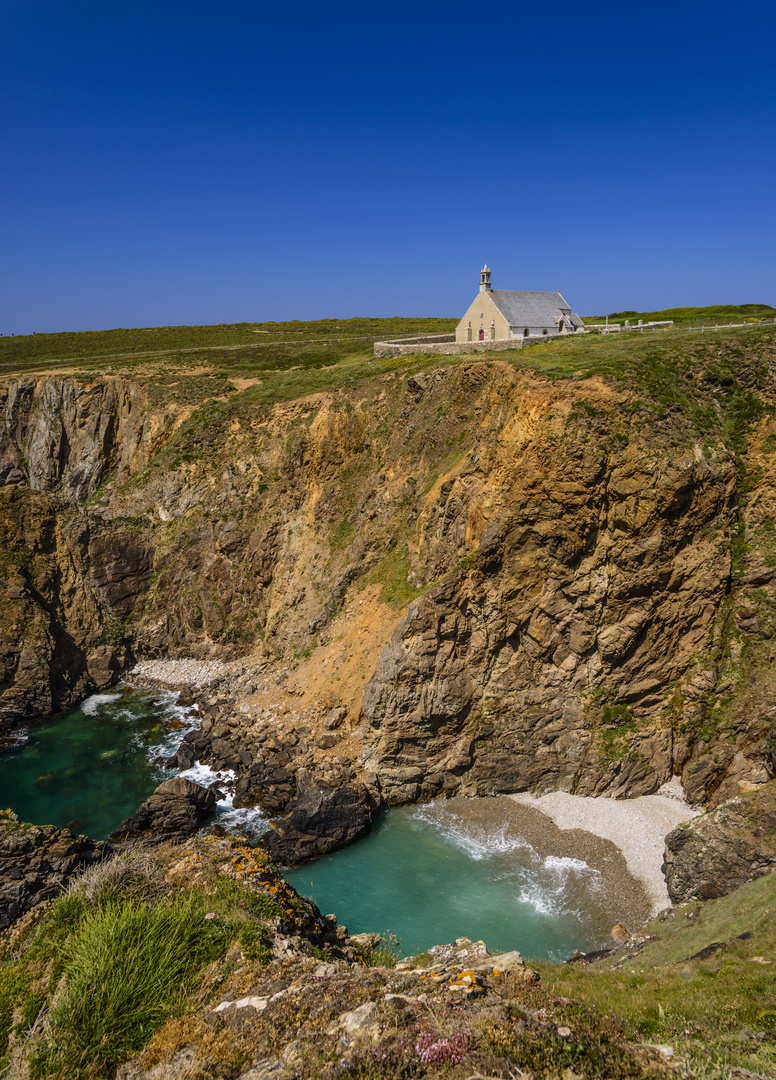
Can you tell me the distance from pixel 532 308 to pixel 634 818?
38707 millimetres

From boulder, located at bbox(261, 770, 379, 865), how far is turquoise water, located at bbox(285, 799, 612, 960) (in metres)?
0.56

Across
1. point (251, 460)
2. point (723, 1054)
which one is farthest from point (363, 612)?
point (723, 1054)

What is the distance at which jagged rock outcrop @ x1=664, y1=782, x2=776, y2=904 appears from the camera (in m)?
18.9

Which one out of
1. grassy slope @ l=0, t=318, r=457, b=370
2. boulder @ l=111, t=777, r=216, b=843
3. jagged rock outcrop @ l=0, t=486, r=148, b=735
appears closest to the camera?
boulder @ l=111, t=777, r=216, b=843

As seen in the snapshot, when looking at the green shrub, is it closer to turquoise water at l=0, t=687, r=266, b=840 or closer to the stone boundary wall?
turquoise water at l=0, t=687, r=266, b=840

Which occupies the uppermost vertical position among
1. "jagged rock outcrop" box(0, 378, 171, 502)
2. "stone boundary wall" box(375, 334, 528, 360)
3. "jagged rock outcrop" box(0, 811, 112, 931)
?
"stone boundary wall" box(375, 334, 528, 360)

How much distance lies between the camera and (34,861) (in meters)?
17.3

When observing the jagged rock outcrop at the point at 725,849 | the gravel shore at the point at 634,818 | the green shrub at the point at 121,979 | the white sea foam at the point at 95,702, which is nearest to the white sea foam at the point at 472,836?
the gravel shore at the point at 634,818

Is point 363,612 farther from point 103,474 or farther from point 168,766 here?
point 103,474

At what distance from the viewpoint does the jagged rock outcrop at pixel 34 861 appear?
15.4 meters

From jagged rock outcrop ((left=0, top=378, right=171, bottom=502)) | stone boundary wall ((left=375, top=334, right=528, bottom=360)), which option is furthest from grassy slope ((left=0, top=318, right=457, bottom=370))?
stone boundary wall ((left=375, top=334, right=528, bottom=360))

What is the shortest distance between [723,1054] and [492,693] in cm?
1955

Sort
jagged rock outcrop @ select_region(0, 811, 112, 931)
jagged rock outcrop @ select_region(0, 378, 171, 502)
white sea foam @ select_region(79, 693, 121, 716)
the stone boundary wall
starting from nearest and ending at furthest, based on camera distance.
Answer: jagged rock outcrop @ select_region(0, 811, 112, 931), white sea foam @ select_region(79, 693, 121, 716), the stone boundary wall, jagged rock outcrop @ select_region(0, 378, 171, 502)

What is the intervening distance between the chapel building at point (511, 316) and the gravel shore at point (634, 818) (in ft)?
108
